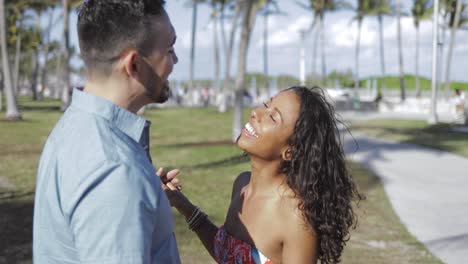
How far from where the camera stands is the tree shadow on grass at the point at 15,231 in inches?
227

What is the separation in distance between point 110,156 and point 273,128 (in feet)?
3.77

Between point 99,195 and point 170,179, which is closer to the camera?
point 99,195

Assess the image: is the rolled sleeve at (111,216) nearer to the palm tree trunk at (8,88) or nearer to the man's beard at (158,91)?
the man's beard at (158,91)

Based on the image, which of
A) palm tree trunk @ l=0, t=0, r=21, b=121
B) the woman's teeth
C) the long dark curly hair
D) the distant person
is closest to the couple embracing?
the long dark curly hair

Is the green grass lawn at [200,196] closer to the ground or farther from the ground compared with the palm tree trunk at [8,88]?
closer to the ground

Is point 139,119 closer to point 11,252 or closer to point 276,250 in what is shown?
point 276,250

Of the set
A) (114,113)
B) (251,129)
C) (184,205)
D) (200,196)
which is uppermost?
(114,113)

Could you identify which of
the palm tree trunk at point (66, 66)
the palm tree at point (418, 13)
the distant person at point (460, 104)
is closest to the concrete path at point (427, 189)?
the distant person at point (460, 104)

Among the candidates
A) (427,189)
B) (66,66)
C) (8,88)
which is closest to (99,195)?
(427,189)

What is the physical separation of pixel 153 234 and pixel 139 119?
0.31 m

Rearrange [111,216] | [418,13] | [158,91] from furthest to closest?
[418,13] → [158,91] → [111,216]

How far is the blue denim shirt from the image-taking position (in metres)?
1.40

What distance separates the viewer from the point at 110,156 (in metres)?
1.44

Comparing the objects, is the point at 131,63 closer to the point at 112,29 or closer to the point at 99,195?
the point at 112,29
